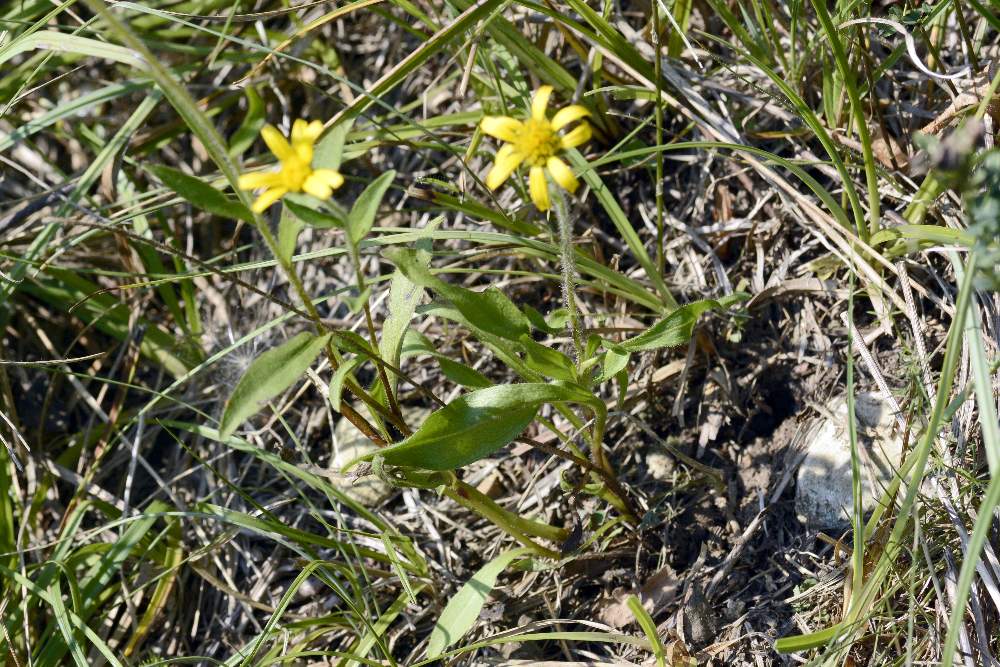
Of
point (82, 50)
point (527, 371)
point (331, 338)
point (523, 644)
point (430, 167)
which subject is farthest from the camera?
point (430, 167)

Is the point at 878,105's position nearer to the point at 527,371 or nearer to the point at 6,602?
the point at 527,371

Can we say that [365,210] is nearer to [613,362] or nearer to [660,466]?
[613,362]

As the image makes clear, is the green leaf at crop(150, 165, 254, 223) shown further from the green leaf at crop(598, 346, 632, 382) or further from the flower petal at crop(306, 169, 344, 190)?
the green leaf at crop(598, 346, 632, 382)

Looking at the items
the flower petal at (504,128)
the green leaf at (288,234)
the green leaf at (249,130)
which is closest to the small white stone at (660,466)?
the flower petal at (504,128)

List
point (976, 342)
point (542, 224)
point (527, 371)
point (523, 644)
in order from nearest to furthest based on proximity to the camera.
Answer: point (976, 342) < point (527, 371) < point (523, 644) < point (542, 224)

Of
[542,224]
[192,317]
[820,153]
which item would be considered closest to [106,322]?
[192,317]

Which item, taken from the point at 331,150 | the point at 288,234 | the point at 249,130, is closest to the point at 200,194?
the point at 288,234
